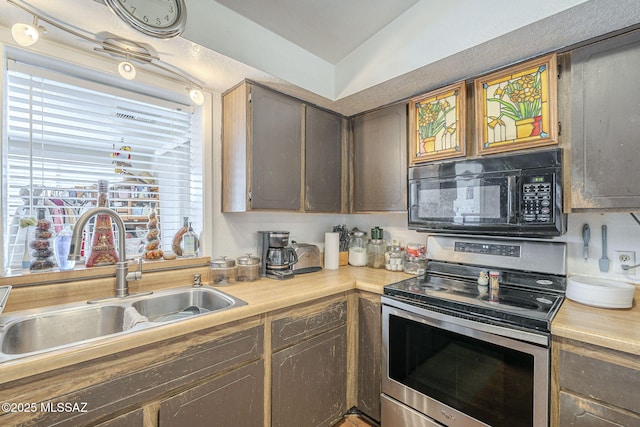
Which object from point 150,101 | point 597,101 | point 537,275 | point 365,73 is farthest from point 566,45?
point 150,101

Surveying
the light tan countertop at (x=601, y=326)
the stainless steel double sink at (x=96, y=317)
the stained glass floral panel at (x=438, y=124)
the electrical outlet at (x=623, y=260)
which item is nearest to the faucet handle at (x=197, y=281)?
the stainless steel double sink at (x=96, y=317)

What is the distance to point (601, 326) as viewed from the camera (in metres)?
1.05

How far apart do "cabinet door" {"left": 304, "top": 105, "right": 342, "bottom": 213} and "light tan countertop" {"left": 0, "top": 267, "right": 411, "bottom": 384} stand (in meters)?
0.53

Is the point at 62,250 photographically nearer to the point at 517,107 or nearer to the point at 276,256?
the point at 276,256

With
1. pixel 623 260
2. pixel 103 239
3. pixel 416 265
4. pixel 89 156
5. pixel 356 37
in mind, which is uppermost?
pixel 356 37

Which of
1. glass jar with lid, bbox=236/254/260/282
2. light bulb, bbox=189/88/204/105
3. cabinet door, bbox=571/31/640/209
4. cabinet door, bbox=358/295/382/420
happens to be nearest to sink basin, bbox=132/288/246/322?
glass jar with lid, bbox=236/254/260/282

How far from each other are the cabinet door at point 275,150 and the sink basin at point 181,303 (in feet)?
1.83

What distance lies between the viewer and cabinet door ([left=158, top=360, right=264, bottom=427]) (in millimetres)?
1045

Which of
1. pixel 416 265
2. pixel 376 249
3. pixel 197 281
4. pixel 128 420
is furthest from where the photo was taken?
pixel 376 249

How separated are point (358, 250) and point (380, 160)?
740mm

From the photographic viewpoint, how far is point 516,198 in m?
1.46

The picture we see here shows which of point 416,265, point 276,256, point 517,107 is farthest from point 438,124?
point 276,256

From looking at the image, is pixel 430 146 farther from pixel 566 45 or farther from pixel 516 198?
pixel 566 45

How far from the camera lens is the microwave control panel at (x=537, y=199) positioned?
1.36 metres
